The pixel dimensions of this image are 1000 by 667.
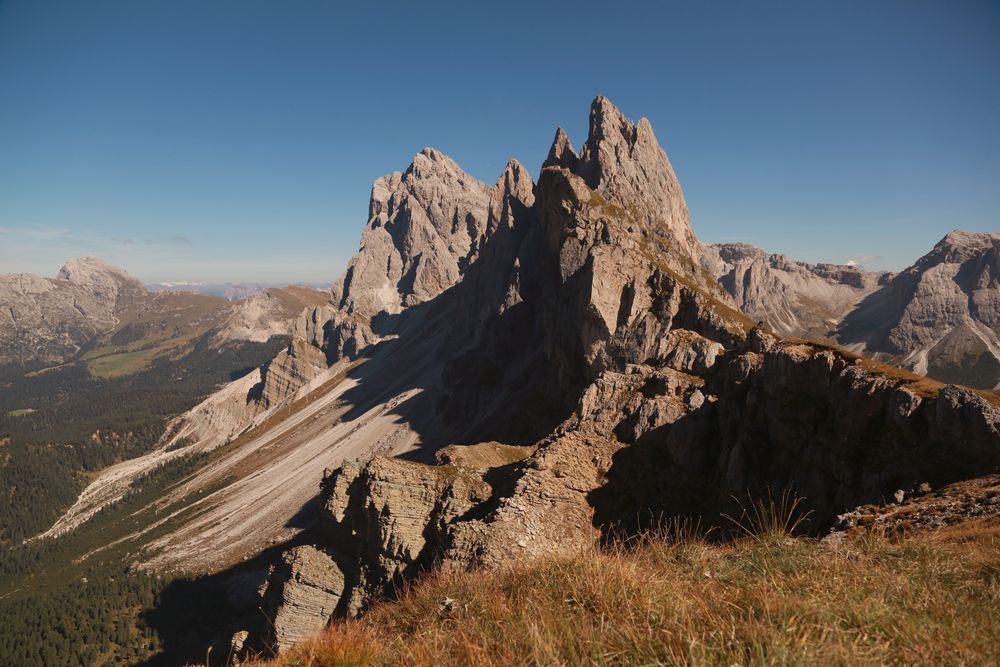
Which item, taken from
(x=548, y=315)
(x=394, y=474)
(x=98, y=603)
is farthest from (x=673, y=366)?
(x=98, y=603)

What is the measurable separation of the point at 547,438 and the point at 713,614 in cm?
2857

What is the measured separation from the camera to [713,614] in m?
5.10

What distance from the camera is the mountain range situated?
24188mm

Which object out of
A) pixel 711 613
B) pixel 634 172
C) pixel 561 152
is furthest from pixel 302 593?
pixel 561 152

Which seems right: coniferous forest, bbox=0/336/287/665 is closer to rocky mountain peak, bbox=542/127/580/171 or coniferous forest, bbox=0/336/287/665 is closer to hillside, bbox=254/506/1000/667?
hillside, bbox=254/506/1000/667

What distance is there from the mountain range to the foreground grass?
1.87 metres

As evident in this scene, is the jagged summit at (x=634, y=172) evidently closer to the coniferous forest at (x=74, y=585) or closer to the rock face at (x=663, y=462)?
the rock face at (x=663, y=462)

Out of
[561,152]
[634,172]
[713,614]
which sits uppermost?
[561,152]

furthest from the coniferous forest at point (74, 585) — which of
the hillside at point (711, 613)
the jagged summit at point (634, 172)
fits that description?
the jagged summit at point (634, 172)

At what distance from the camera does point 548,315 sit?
4222 inches

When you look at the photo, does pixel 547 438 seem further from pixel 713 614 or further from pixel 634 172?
pixel 634 172

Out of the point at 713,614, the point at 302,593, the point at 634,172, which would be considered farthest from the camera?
the point at 634,172

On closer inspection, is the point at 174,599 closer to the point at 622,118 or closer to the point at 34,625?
the point at 34,625

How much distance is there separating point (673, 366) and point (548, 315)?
209 ft
